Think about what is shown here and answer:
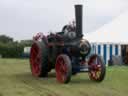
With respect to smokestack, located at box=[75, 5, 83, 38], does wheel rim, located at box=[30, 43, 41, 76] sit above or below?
below

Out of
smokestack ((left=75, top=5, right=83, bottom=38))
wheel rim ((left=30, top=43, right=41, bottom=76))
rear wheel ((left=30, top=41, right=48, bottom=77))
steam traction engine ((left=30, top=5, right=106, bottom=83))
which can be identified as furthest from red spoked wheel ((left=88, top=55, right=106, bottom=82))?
wheel rim ((left=30, top=43, right=41, bottom=76))

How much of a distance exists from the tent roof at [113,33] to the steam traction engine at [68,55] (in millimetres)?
12030

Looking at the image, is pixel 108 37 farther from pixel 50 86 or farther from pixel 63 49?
pixel 50 86

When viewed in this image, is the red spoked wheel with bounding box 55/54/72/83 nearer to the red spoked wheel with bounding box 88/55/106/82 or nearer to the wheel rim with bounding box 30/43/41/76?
the red spoked wheel with bounding box 88/55/106/82

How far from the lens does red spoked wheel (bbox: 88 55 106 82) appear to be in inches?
528

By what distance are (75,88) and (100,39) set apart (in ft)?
52.6

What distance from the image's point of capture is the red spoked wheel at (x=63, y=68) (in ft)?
42.2

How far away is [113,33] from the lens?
2775 cm

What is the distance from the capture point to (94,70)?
45.5 feet

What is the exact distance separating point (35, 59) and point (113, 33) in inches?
495

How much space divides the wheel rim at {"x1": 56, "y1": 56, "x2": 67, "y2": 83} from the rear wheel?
122 centimetres

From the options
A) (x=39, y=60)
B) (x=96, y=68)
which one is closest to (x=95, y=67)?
(x=96, y=68)

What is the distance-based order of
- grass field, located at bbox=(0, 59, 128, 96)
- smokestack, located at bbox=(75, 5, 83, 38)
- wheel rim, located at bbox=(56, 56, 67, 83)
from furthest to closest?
smokestack, located at bbox=(75, 5, 83, 38) → wheel rim, located at bbox=(56, 56, 67, 83) → grass field, located at bbox=(0, 59, 128, 96)

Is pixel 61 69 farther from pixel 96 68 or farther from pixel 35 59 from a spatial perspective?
pixel 35 59
